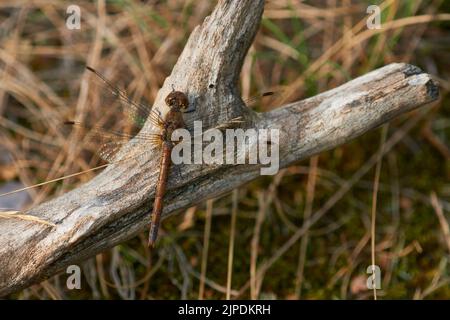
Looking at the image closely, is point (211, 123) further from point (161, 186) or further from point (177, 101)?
point (161, 186)

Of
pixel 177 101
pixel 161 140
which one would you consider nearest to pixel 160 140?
pixel 161 140

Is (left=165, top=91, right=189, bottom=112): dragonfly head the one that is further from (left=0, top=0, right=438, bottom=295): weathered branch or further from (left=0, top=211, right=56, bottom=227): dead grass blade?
(left=0, top=211, right=56, bottom=227): dead grass blade

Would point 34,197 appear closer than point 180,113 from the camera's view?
No

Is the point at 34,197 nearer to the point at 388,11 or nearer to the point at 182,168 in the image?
the point at 182,168

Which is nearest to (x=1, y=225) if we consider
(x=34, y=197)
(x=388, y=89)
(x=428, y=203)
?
(x=34, y=197)
